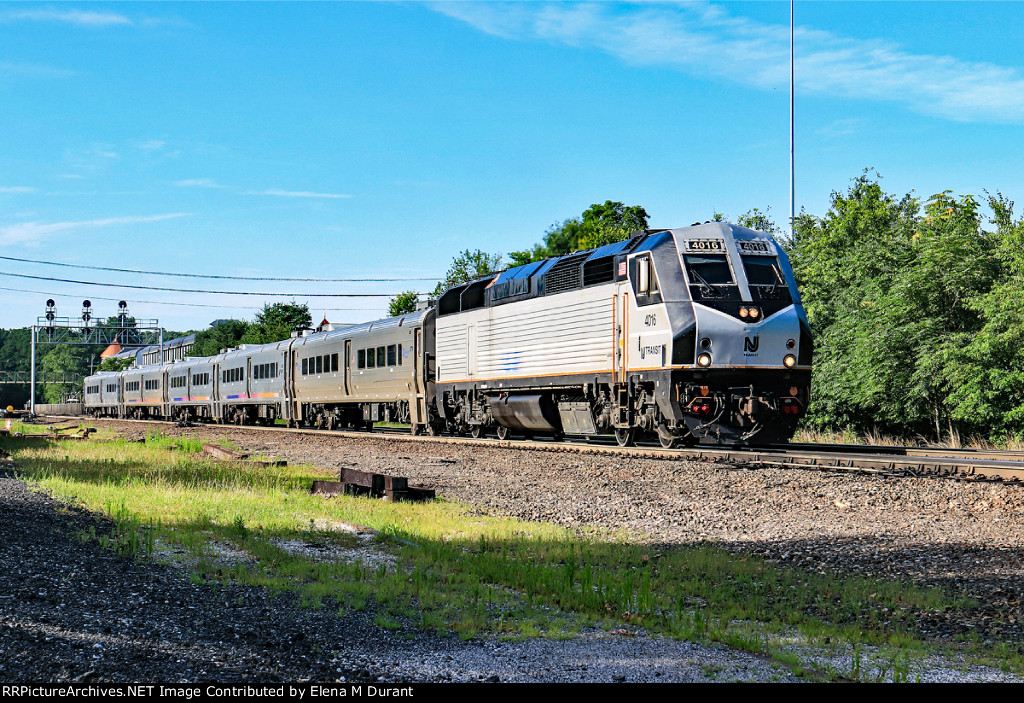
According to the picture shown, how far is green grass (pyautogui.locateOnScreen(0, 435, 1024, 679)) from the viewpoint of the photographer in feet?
20.3

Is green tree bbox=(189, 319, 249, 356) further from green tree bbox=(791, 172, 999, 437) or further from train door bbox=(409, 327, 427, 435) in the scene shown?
green tree bbox=(791, 172, 999, 437)

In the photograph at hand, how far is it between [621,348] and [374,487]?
→ 6.92 m

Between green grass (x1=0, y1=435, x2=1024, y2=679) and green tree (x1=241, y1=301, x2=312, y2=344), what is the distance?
273ft

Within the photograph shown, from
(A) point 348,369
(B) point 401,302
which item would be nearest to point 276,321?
(B) point 401,302

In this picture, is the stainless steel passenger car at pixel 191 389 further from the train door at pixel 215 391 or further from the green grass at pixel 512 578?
the green grass at pixel 512 578

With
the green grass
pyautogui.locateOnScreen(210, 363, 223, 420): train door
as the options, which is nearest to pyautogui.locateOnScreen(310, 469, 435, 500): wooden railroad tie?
the green grass

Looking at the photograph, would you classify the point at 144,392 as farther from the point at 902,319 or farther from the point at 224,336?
the point at 902,319

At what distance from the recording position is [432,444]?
79.7ft

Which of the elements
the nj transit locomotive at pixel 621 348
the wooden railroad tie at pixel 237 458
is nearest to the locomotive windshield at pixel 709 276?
the nj transit locomotive at pixel 621 348

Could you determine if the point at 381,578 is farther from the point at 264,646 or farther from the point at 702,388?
the point at 702,388

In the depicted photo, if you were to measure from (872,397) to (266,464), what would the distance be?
1544cm

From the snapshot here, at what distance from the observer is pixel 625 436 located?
1944 cm

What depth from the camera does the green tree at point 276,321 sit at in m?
93.7
